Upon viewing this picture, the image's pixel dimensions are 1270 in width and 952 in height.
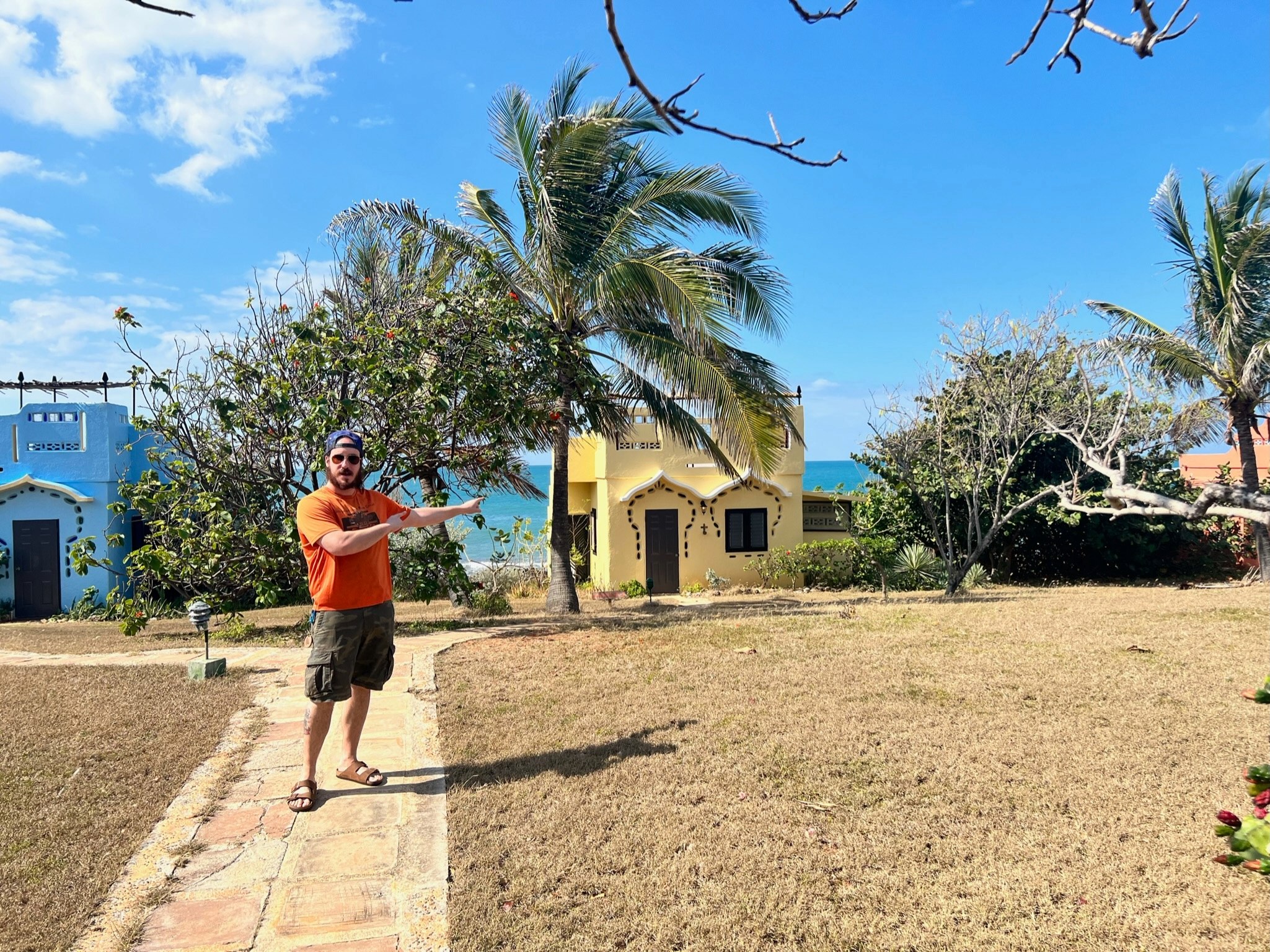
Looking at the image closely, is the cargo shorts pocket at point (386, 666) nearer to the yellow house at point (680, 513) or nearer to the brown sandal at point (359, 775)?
the brown sandal at point (359, 775)

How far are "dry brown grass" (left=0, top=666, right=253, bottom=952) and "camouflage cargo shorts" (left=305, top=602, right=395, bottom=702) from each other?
0.95 meters

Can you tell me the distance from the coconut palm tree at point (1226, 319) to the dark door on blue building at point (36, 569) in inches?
807

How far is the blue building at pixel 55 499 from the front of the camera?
1681cm

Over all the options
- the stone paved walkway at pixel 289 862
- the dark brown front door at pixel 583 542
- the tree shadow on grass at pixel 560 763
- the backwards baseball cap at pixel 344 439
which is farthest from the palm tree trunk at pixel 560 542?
the dark brown front door at pixel 583 542

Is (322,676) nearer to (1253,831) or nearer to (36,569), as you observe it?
(1253,831)

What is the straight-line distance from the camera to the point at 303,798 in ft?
12.7

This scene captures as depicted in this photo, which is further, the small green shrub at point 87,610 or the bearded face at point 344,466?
the small green shrub at point 87,610

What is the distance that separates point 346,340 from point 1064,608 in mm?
9238

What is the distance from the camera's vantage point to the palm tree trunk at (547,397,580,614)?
451 inches

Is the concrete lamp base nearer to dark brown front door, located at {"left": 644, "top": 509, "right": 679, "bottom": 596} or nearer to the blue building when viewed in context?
dark brown front door, located at {"left": 644, "top": 509, "right": 679, "bottom": 596}

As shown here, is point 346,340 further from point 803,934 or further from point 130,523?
point 130,523

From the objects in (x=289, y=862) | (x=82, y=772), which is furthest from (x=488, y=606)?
(x=289, y=862)

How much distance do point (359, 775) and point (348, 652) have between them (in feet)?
2.38

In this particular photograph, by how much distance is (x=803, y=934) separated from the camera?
2.83 meters
